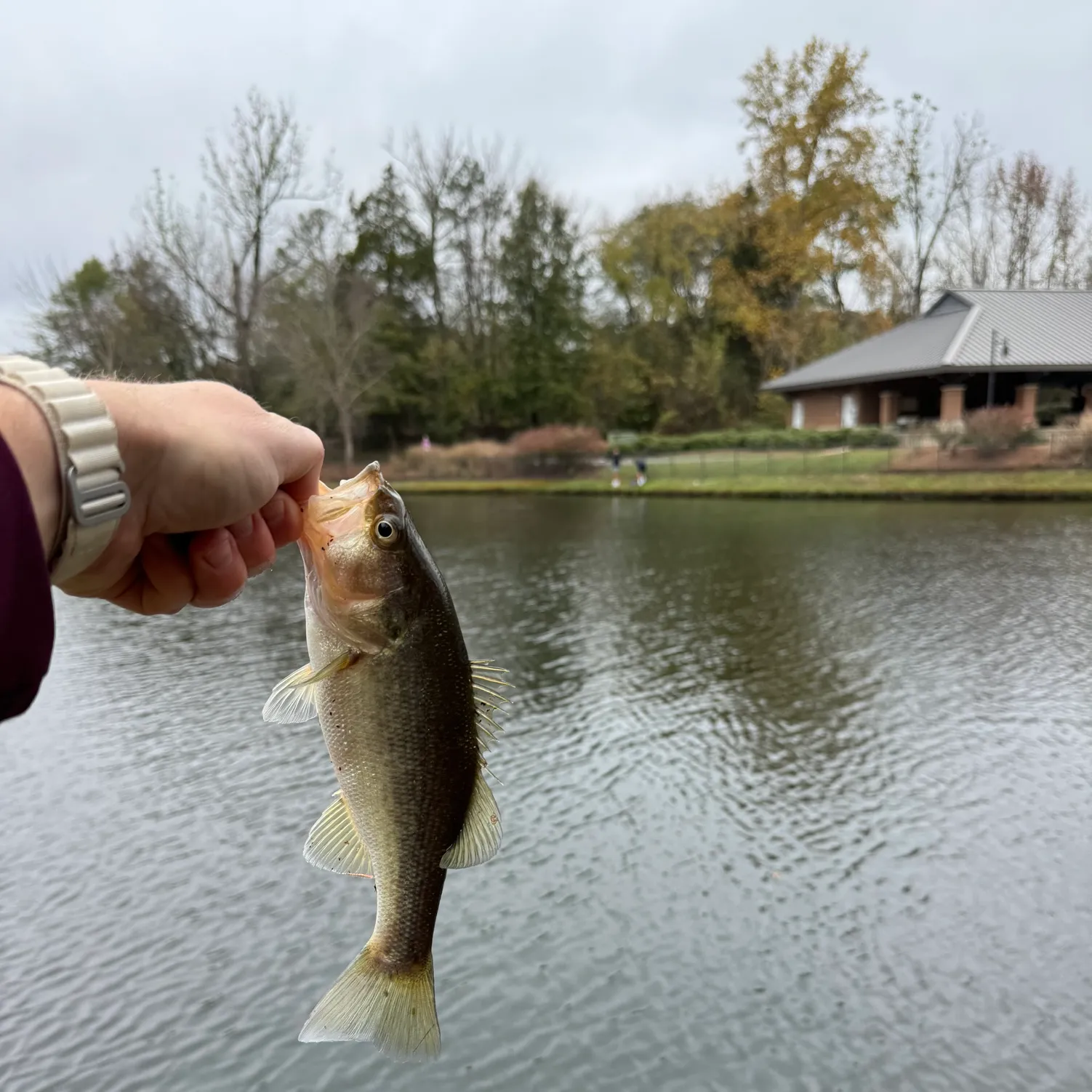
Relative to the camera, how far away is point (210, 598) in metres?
1.90

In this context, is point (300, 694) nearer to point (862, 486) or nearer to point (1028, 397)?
point (862, 486)

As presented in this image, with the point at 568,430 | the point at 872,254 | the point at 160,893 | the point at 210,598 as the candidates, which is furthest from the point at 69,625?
the point at 872,254

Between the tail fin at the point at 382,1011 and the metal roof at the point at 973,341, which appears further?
the metal roof at the point at 973,341

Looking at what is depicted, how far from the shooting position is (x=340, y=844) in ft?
6.35

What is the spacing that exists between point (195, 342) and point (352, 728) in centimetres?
3748

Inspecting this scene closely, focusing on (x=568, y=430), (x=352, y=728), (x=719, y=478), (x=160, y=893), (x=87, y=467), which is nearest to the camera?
(x=87, y=467)

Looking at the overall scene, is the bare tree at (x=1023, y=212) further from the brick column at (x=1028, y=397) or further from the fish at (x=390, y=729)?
the fish at (x=390, y=729)

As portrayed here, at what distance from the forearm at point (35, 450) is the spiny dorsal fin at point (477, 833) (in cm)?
100

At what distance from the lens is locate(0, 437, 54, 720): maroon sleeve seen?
3.33ft

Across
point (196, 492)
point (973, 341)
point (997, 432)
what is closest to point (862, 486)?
point (997, 432)

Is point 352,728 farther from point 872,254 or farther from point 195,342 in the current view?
point 872,254

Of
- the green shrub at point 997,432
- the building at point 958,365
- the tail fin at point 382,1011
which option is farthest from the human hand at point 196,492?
the building at point 958,365

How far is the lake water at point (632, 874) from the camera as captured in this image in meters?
5.42

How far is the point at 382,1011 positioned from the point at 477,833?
39 cm
